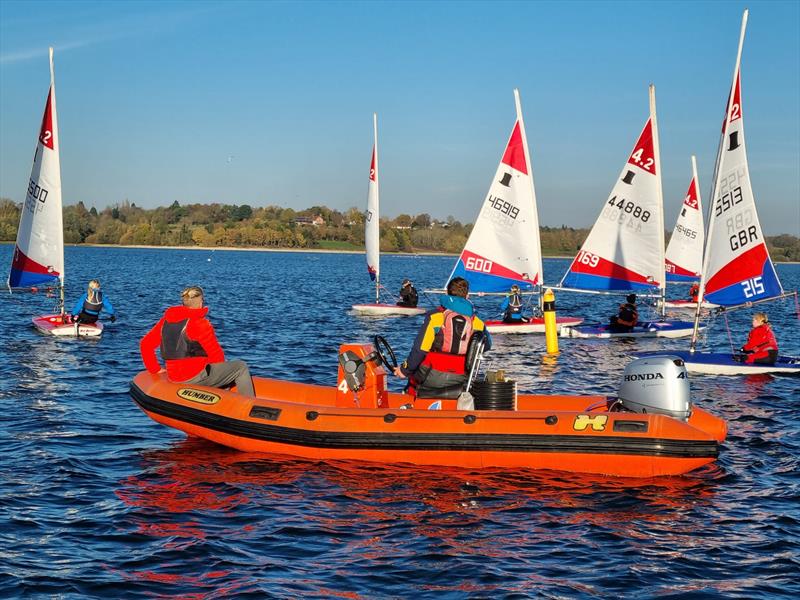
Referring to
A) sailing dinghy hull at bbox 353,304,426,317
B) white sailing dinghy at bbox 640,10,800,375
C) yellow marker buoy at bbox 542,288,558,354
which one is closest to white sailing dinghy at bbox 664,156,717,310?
sailing dinghy hull at bbox 353,304,426,317

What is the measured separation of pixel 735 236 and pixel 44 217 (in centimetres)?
1868

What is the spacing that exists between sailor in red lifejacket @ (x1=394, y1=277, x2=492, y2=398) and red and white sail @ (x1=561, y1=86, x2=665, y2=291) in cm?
1659

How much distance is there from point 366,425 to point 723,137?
1283 cm

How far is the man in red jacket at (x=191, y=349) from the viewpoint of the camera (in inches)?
476

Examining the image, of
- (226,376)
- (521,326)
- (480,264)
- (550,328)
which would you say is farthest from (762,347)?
(226,376)

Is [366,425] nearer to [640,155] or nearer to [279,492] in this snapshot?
[279,492]

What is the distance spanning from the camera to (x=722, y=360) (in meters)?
19.9

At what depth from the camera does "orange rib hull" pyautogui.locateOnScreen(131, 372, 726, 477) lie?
11.0 meters

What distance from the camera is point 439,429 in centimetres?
1133

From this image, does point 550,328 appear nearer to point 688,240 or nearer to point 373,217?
point 373,217

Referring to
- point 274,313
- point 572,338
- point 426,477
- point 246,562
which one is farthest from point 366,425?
point 274,313

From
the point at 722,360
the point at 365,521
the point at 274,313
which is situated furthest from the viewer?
the point at 274,313

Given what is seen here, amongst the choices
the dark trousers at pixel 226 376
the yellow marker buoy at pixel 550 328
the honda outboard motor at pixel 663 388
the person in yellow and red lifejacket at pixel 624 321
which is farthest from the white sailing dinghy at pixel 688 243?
the dark trousers at pixel 226 376

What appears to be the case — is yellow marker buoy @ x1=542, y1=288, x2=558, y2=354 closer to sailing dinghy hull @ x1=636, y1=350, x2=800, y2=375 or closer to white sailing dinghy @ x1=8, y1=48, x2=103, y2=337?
sailing dinghy hull @ x1=636, y1=350, x2=800, y2=375
